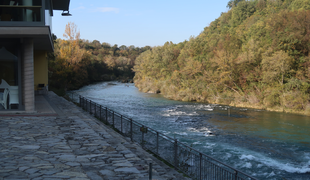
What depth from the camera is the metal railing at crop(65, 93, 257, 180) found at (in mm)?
6260

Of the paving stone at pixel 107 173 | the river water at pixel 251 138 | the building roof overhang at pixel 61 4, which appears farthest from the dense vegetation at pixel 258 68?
the paving stone at pixel 107 173

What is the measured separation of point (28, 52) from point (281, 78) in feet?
83.9

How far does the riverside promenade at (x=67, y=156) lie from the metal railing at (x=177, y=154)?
643mm

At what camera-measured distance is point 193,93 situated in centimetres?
3550

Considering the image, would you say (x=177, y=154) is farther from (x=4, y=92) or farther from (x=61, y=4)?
(x=61, y=4)

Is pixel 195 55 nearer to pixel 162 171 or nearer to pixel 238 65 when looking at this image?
pixel 238 65

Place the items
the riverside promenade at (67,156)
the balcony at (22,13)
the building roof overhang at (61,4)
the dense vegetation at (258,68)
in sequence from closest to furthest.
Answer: the riverside promenade at (67,156)
the balcony at (22,13)
the building roof overhang at (61,4)
the dense vegetation at (258,68)

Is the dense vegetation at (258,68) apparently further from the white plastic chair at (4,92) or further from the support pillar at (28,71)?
the white plastic chair at (4,92)

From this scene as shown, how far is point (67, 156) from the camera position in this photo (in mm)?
5910

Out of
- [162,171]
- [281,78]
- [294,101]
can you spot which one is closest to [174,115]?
[294,101]

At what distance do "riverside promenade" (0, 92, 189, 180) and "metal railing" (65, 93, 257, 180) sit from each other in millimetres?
643

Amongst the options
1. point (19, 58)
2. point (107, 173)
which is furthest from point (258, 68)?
point (107, 173)

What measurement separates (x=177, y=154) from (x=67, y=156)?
4161 millimetres

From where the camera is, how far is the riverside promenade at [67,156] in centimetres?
487
